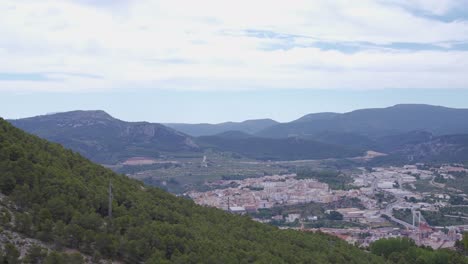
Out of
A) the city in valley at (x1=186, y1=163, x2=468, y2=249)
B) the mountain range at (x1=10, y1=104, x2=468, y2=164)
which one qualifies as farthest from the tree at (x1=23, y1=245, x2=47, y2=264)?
the mountain range at (x1=10, y1=104, x2=468, y2=164)

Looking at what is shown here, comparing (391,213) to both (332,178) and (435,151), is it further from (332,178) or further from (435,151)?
(435,151)

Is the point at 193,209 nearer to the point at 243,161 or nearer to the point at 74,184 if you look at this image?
the point at 74,184

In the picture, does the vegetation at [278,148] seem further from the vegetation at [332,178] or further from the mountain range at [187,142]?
the vegetation at [332,178]

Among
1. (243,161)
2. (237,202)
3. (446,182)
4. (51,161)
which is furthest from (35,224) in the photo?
(243,161)

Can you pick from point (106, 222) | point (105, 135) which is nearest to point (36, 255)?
point (106, 222)

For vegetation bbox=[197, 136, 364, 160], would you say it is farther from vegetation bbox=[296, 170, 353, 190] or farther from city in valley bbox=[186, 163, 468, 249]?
city in valley bbox=[186, 163, 468, 249]

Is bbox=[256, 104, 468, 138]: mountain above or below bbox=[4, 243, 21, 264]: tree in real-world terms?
above

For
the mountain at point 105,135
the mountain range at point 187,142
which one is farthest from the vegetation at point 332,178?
the mountain at point 105,135
